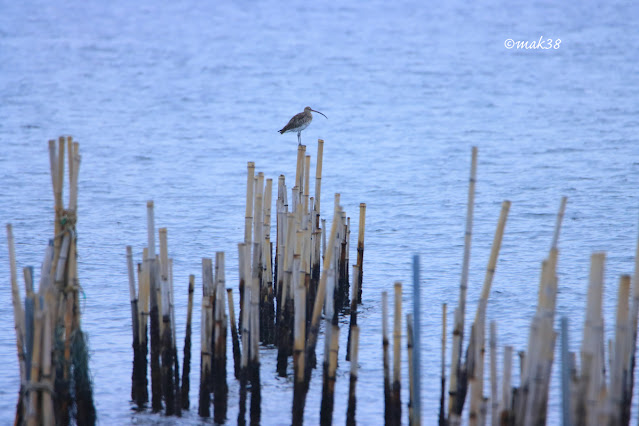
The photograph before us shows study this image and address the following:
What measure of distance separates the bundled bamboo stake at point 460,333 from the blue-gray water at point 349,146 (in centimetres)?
164

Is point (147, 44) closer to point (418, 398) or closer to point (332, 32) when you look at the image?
point (332, 32)

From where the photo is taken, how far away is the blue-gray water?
11.7 m

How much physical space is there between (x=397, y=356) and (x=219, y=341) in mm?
1787

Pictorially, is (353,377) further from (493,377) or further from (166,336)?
(166,336)

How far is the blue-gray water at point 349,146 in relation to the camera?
1170cm

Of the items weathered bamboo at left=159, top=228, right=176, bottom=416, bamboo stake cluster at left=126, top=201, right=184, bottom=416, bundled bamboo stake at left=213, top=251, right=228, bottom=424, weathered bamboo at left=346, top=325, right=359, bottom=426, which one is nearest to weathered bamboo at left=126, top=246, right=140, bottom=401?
bamboo stake cluster at left=126, top=201, right=184, bottom=416

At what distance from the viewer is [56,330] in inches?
261

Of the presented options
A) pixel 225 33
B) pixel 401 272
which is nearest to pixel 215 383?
pixel 401 272

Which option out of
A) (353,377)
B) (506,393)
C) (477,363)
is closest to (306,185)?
(353,377)

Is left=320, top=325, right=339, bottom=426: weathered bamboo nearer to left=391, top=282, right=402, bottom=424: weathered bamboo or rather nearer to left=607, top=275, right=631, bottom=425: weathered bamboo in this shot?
left=391, top=282, right=402, bottom=424: weathered bamboo

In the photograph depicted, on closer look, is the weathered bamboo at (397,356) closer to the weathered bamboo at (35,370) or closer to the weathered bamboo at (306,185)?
the weathered bamboo at (35,370)

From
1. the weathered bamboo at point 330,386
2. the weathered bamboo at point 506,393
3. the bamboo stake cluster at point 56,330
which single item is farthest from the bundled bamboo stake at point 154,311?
the weathered bamboo at point 506,393

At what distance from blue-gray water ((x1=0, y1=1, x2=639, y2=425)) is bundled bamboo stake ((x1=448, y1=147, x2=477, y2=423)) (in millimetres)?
1637

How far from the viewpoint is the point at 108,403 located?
8.50 meters
